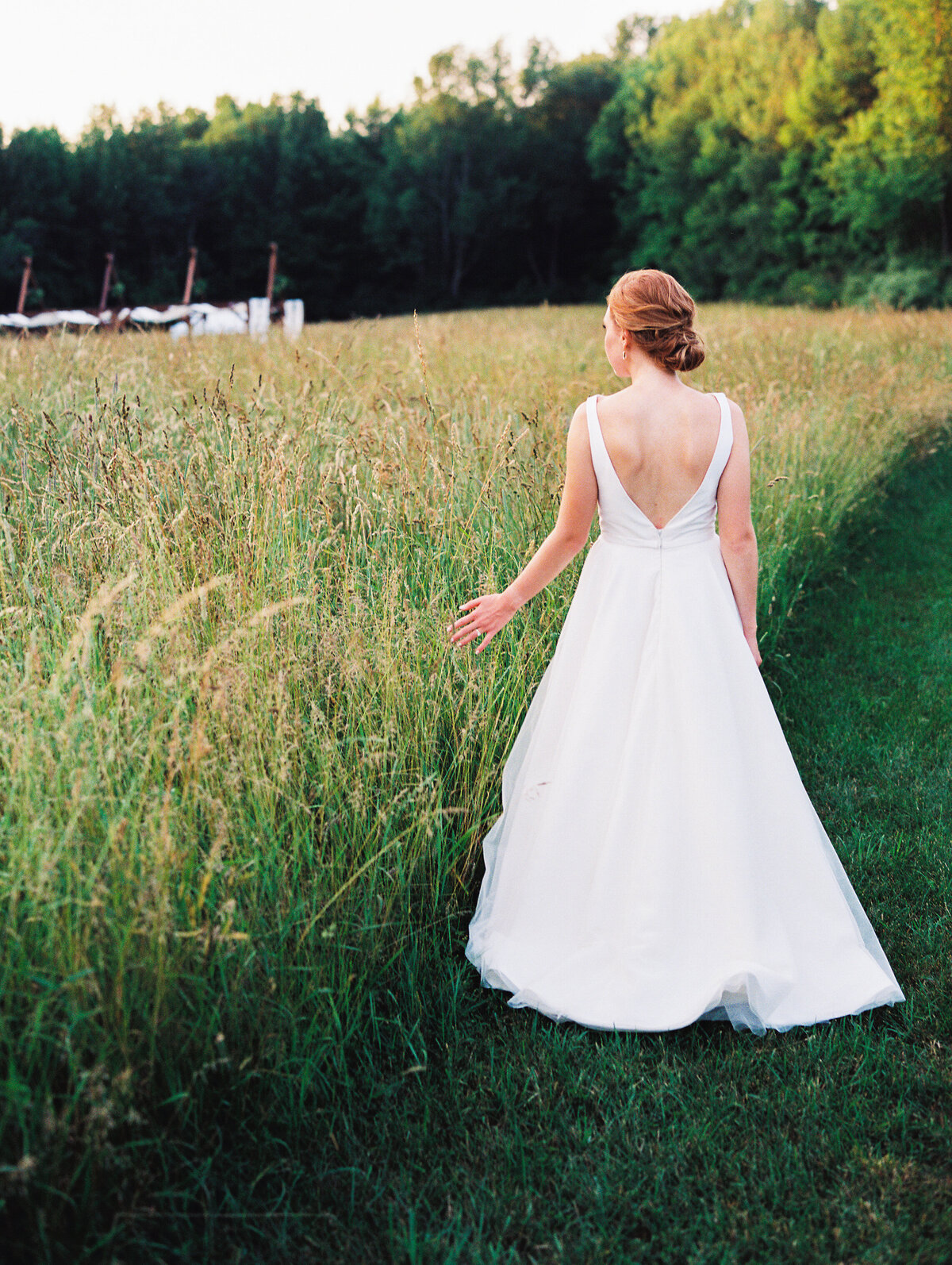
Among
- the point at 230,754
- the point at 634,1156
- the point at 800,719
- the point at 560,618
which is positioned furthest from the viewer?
the point at 800,719

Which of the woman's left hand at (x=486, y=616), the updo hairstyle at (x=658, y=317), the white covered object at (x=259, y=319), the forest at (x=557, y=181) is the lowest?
the woman's left hand at (x=486, y=616)

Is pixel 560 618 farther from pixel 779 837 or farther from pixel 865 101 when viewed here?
pixel 865 101

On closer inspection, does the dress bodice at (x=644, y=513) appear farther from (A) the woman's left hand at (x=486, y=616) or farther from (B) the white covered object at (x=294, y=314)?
(B) the white covered object at (x=294, y=314)

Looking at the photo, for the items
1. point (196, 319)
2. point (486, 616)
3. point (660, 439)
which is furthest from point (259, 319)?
point (660, 439)

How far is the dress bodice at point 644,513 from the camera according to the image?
2.51 metres

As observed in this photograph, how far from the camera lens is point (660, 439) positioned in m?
2.52

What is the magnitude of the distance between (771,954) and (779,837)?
12.4 inches

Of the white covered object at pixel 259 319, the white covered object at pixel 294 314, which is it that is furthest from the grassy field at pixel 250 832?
the white covered object at pixel 294 314

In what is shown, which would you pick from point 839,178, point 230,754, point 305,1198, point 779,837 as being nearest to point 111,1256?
point 305,1198

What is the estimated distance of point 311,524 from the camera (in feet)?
11.0

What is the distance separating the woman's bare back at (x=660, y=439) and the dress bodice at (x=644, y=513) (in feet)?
0.06

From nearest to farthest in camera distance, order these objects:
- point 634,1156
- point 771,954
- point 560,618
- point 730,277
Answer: point 634,1156
point 771,954
point 560,618
point 730,277

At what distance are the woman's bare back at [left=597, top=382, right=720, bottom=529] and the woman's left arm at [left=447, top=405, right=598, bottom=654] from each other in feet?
0.28

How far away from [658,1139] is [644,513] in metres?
1.53
